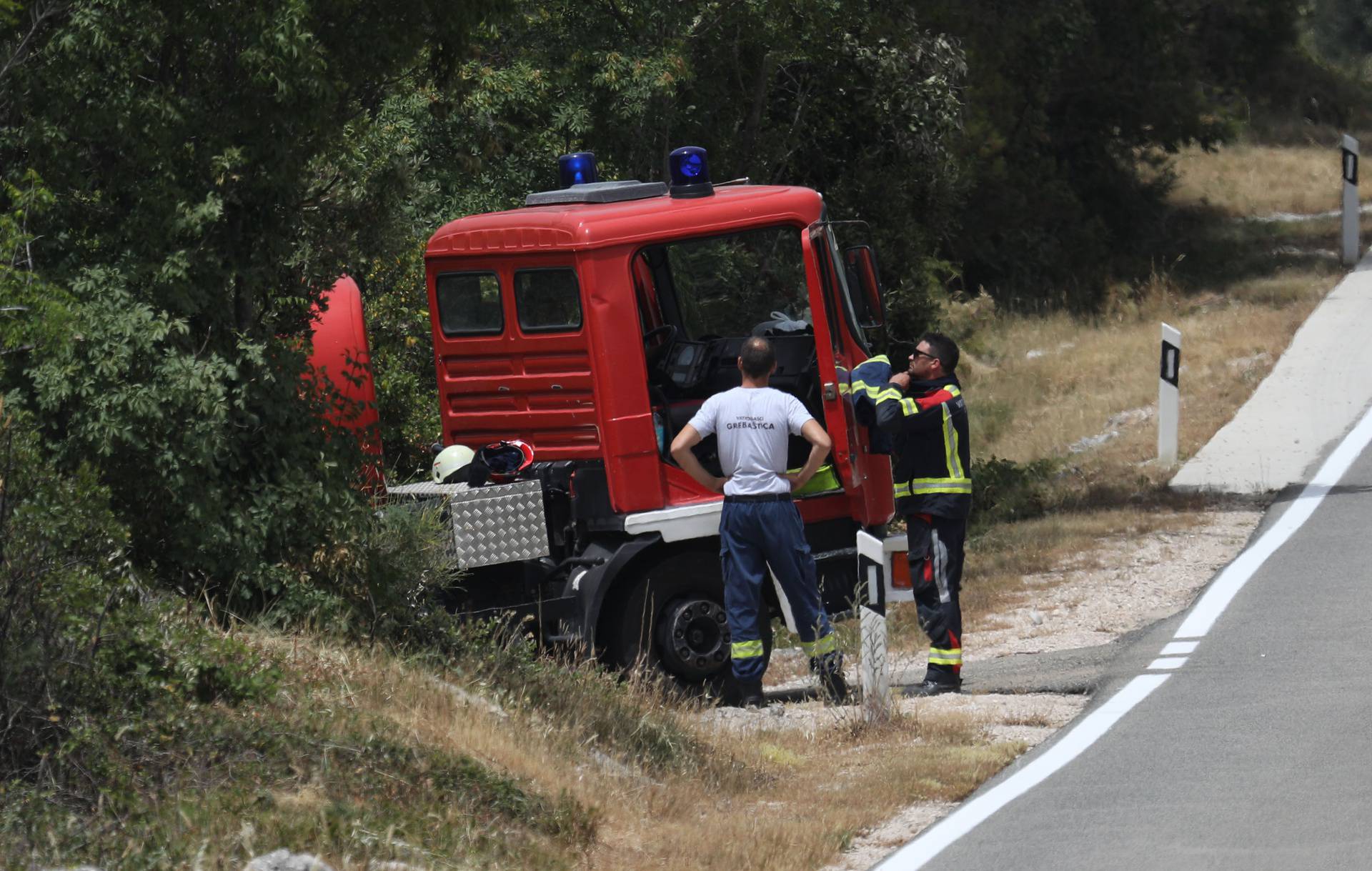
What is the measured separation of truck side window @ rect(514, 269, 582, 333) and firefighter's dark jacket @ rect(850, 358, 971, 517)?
1.58 meters

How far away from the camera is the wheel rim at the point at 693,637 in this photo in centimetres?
955

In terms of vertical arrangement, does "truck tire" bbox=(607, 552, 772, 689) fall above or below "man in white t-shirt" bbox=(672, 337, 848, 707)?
below

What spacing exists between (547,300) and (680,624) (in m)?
1.92

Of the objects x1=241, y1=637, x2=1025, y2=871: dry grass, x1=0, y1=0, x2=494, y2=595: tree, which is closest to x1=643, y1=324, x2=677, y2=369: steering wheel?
x1=0, y1=0, x2=494, y2=595: tree

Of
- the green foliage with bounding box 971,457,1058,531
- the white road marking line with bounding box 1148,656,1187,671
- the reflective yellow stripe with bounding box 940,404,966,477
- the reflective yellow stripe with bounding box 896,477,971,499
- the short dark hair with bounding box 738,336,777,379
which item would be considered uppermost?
the short dark hair with bounding box 738,336,777,379

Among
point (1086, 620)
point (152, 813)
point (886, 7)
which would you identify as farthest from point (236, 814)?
point (886, 7)

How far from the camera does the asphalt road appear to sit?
596cm

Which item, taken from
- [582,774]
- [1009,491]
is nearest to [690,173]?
[582,774]

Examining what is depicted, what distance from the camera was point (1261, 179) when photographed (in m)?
30.4

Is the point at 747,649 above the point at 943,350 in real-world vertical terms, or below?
below

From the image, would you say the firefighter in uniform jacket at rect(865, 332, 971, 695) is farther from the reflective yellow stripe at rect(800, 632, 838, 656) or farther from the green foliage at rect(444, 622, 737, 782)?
the green foliage at rect(444, 622, 737, 782)

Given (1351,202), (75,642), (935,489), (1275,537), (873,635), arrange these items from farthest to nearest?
(1351,202) < (1275,537) < (935,489) < (873,635) < (75,642)

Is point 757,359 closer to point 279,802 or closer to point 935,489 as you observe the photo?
point 935,489

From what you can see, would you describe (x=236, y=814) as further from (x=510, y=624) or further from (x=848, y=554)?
(x=848, y=554)
